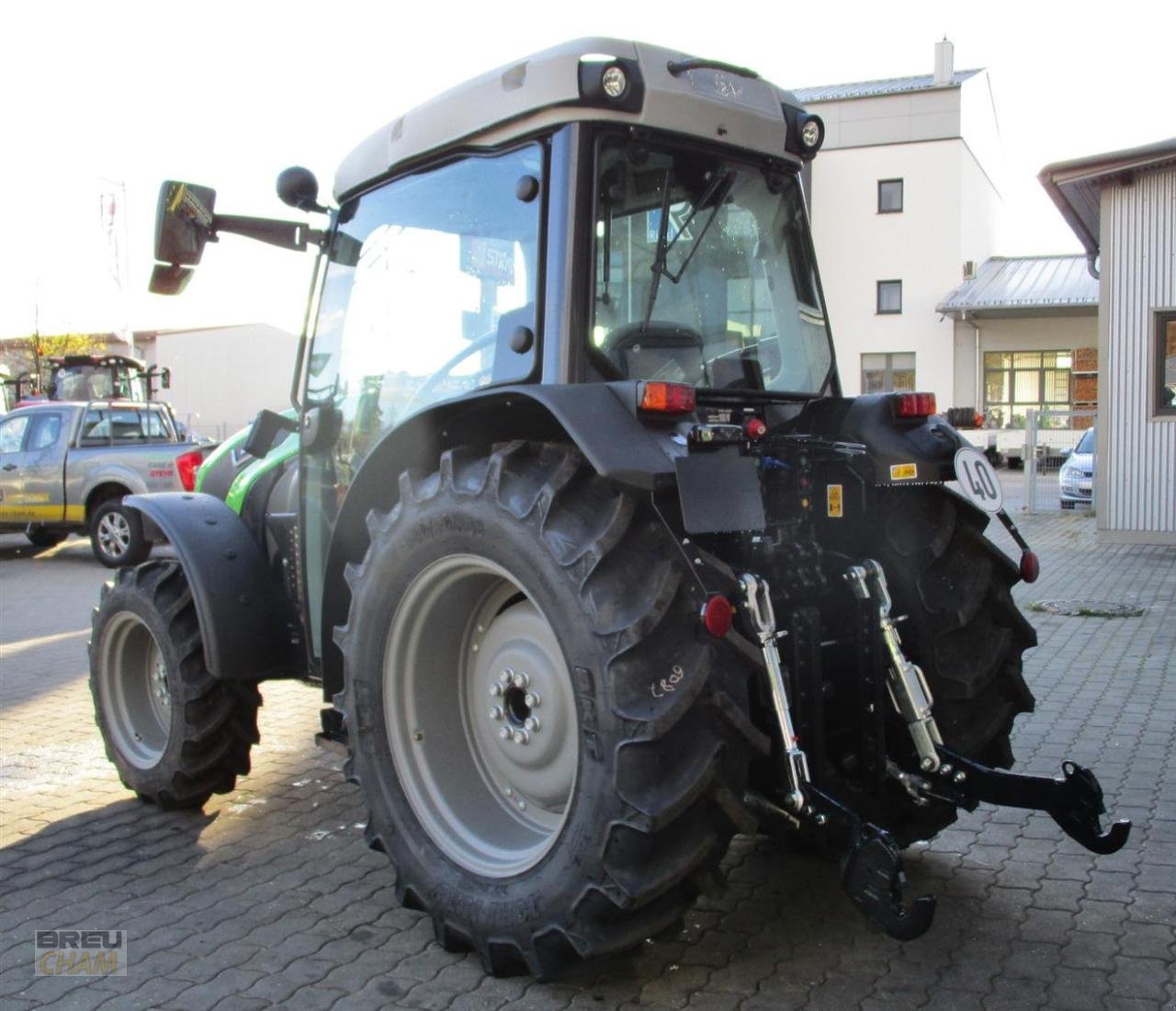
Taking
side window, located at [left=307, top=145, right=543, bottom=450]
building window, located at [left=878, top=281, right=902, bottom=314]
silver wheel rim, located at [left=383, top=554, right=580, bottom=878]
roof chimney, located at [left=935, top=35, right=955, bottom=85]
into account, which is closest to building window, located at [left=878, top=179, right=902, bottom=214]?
building window, located at [left=878, top=281, right=902, bottom=314]

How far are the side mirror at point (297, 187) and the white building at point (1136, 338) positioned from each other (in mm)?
10980

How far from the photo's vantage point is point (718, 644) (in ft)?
9.80

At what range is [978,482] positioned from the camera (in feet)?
12.1

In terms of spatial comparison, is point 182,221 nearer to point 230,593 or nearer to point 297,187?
point 297,187

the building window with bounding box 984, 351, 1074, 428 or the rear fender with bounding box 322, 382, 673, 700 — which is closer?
the rear fender with bounding box 322, 382, 673, 700

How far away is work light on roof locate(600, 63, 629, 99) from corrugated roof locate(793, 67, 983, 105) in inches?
1270

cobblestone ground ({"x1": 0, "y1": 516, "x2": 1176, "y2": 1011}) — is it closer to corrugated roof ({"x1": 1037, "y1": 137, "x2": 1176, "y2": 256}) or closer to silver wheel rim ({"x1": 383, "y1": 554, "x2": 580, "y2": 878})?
silver wheel rim ({"x1": 383, "y1": 554, "x2": 580, "y2": 878})

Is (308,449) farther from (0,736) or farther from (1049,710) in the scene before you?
(1049,710)

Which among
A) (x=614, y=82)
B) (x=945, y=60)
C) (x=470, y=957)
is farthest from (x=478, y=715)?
(x=945, y=60)

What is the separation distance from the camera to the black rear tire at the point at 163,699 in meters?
4.60

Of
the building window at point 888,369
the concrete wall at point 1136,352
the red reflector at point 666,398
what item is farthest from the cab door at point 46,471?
the building window at point 888,369

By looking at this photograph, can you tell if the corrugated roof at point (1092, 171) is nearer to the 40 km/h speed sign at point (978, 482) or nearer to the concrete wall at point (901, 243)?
the 40 km/h speed sign at point (978, 482)

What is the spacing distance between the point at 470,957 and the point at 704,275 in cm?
218

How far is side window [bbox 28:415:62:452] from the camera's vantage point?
584 inches
